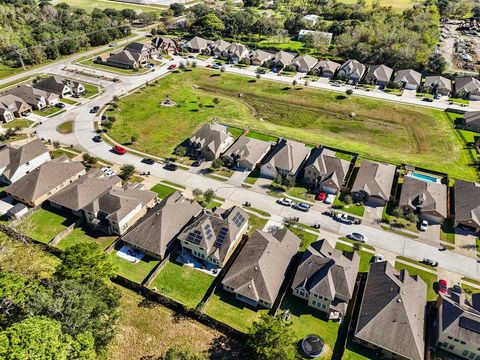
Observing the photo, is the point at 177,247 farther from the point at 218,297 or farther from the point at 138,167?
the point at 138,167

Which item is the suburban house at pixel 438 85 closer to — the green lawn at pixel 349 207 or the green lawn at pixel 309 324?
the green lawn at pixel 349 207

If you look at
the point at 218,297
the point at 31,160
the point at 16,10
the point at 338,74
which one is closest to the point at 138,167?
the point at 31,160

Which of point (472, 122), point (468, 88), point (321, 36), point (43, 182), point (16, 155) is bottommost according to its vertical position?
point (43, 182)

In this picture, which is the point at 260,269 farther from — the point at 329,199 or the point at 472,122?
the point at 472,122

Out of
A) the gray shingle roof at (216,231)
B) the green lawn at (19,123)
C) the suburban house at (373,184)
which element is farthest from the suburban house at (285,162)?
the green lawn at (19,123)

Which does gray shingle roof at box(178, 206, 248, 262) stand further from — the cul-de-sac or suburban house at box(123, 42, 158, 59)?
suburban house at box(123, 42, 158, 59)

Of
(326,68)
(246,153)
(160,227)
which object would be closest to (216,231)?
(160,227)
